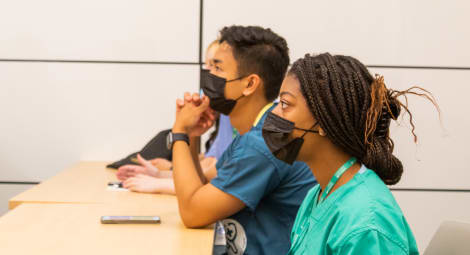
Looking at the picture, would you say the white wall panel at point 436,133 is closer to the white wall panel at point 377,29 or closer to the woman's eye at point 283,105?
the white wall panel at point 377,29

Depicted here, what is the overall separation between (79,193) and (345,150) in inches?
43.0

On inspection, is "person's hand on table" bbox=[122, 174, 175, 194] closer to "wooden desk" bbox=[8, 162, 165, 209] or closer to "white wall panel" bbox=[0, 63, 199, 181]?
"wooden desk" bbox=[8, 162, 165, 209]

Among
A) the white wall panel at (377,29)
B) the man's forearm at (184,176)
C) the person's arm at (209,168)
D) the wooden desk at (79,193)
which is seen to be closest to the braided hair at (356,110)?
the man's forearm at (184,176)

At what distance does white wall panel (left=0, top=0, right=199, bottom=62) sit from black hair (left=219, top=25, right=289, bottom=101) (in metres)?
0.83

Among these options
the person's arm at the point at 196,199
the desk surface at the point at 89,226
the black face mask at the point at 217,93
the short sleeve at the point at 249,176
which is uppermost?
the black face mask at the point at 217,93

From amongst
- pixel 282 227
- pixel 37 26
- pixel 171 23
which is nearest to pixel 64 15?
pixel 37 26

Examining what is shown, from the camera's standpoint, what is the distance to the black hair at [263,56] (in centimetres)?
170

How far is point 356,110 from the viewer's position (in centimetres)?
103

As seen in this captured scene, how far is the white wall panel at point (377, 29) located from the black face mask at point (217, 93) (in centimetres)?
81

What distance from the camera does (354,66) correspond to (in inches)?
42.8

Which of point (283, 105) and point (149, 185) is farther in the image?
point (149, 185)

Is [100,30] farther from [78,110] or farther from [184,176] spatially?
[184,176]

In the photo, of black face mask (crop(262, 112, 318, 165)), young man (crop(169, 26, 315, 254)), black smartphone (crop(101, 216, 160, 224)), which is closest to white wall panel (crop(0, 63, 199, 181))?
young man (crop(169, 26, 315, 254))

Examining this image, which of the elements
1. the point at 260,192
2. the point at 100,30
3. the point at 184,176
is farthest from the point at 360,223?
the point at 100,30
